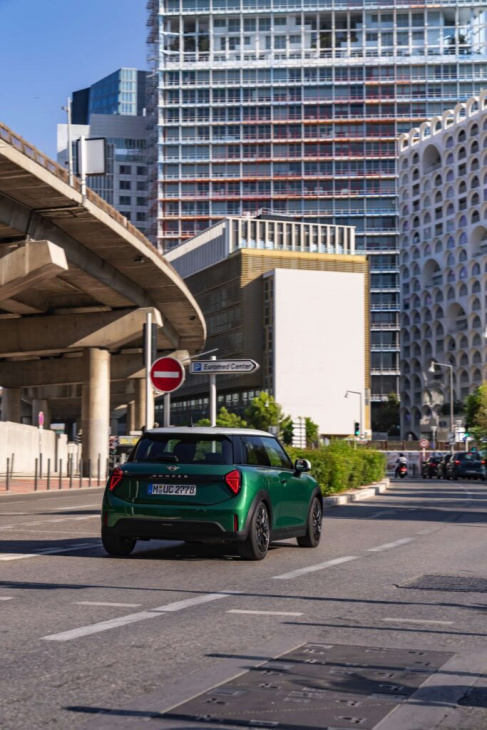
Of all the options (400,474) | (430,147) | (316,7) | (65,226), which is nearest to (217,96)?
(316,7)

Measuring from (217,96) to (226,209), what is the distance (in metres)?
15.7

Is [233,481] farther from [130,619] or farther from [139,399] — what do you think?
[139,399]

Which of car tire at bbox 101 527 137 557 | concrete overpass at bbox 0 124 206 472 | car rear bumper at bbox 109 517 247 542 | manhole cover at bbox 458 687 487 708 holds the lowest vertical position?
manhole cover at bbox 458 687 487 708

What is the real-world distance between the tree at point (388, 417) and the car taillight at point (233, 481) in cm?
14737

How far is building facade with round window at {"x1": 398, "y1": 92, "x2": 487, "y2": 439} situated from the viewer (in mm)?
142625

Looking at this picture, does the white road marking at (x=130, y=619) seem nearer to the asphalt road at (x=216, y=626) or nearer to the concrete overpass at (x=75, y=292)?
the asphalt road at (x=216, y=626)

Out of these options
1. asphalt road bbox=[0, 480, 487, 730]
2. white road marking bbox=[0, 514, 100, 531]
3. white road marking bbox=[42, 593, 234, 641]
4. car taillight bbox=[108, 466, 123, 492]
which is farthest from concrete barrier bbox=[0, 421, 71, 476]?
white road marking bbox=[42, 593, 234, 641]

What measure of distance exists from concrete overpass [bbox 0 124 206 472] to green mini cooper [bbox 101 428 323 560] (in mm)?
20617

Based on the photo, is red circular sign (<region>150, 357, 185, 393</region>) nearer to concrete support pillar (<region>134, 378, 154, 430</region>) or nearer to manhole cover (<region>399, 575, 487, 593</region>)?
manhole cover (<region>399, 575, 487, 593</region>)

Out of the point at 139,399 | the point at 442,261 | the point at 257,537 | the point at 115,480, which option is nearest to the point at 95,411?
the point at 139,399

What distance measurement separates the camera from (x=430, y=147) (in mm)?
154000

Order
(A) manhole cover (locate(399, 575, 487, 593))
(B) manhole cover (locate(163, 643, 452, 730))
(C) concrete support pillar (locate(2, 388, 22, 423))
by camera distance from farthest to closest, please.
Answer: (C) concrete support pillar (locate(2, 388, 22, 423)), (A) manhole cover (locate(399, 575, 487, 593)), (B) manhole cover (locate(163, 643, 452, 730))

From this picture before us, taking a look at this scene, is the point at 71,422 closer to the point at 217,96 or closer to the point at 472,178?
the point at 217,96

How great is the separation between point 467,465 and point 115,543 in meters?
51.3
